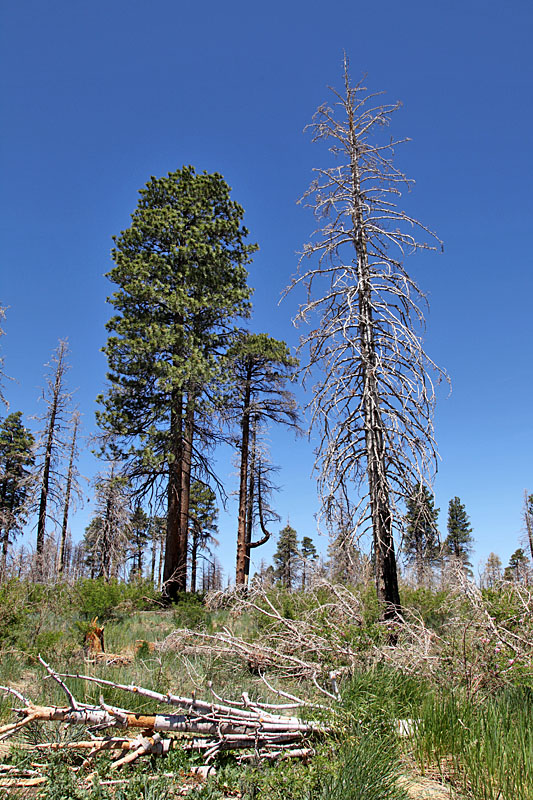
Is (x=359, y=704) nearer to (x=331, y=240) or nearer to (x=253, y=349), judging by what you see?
(x=331, y=240)

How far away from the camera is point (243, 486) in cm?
2036

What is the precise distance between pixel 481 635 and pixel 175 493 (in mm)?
10961

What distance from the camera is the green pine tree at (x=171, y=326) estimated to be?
46.8ft

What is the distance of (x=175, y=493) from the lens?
48.7ft

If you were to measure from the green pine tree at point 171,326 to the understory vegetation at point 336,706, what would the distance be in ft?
22.1

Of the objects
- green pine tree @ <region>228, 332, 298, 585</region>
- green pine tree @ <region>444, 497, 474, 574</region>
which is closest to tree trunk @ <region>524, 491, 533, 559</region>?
green pine tree @ <region>444, 497, 474, 574</region>

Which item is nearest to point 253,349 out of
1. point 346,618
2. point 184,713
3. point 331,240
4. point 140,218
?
point 140,218

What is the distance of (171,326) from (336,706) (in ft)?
40.6

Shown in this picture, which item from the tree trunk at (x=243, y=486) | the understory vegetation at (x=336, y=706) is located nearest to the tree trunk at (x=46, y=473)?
the tree trunk at (x=243, y=486)

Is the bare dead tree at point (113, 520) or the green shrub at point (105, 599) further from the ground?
the bare dead tree at point (113, 520)

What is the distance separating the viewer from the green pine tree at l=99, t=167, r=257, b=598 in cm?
1427

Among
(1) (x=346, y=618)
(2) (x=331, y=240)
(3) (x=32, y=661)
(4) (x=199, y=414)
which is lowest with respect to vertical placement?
(3) (x=32, y=661)

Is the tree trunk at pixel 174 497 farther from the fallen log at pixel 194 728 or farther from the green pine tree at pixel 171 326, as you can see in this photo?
the fallen log at pixel 194 728

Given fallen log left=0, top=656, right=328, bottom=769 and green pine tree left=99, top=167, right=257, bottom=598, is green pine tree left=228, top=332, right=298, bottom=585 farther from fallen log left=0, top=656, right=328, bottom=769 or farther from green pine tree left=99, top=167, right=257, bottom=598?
fallen log left=0, top=656, right=328, bottom=769
